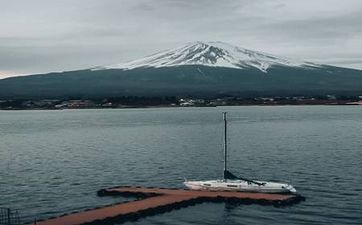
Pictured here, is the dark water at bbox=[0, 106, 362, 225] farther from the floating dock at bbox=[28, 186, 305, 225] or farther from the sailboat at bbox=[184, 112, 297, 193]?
the sailboat at bbox=[184, 112, 297, 193]

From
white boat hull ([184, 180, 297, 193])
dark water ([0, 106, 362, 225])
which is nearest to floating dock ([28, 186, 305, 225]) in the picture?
white boat hull ([184, 180, 297, 193])

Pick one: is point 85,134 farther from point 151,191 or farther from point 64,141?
point 151,191

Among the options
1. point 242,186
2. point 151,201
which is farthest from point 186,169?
point 151,201

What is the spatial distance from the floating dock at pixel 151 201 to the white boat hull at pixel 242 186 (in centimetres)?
53

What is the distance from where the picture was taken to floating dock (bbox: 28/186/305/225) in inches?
1351

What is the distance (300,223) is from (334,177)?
49.6 ft

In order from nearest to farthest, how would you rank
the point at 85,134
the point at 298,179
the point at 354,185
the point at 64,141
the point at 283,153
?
the point at 354,185
the point at 298,179
the point at 283,153
the point at 64,141
the point at 85,134

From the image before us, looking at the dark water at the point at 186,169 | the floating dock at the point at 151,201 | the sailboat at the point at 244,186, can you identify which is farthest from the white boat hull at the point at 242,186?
the dark water at the point at 186,169

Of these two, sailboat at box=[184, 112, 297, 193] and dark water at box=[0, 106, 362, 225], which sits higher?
sailboat at box=[184, 112, 297, 193]

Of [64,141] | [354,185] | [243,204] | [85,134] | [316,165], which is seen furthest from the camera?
[85,134]

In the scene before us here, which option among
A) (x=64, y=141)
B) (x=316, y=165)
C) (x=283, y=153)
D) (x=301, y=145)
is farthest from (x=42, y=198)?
(x=64, y=141)

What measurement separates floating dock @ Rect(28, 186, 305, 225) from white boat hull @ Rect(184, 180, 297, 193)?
0.53 m

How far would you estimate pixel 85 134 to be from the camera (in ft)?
356

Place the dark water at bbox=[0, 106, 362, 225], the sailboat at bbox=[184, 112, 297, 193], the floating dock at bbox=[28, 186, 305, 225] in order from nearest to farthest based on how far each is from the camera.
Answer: the floating dock at bbox=[28, 186, 305, 225], the dark water at bbox=[0, 106, 362, 225], the sailboat at bbox=[184, 112, 297, 193]
